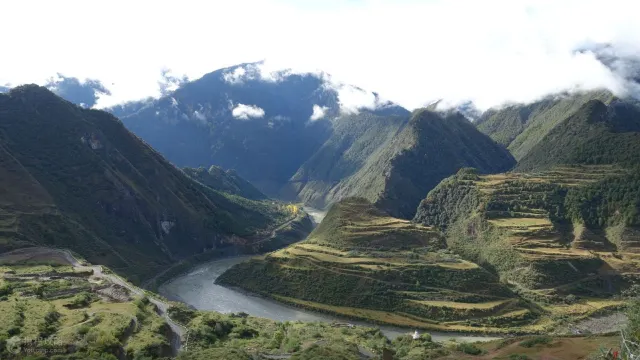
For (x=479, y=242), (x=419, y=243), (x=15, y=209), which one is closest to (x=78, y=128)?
(x=15, y=209)

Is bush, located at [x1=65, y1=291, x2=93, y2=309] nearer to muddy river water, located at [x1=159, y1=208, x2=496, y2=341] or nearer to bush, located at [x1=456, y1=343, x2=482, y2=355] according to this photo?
muddy river water, located at [x1=159, y1=208, x2=496, y2=341]

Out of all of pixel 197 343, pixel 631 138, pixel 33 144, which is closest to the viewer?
pixel 197 343

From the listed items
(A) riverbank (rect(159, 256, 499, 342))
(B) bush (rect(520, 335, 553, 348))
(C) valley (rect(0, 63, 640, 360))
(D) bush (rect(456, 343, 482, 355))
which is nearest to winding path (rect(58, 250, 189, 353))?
(C) valley (rect(0, 63, 640, 360))

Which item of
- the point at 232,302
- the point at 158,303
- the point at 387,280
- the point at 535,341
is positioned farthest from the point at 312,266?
the point at 535,341

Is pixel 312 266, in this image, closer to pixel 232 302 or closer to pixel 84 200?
pixel 232 302

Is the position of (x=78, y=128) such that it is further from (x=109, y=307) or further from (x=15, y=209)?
(x=109, y=307)
